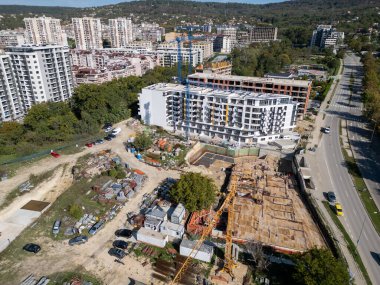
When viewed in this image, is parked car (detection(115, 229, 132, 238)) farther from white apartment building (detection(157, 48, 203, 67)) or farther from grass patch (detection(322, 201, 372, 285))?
white apartment building (detection(157, 48, 203, 67))

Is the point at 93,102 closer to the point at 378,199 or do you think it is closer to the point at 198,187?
the point at 198,187

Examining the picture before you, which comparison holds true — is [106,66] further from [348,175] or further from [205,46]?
[348,175]

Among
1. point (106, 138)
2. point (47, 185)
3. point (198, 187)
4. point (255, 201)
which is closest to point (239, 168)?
point (255, 201)

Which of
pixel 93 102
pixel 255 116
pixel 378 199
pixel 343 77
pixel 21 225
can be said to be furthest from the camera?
pixel 343 77

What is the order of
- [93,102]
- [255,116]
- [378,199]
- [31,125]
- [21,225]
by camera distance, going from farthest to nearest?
1. [93,102]
2. [31,125]
3. [255,116]
4. [378,199]
5. [21,225]

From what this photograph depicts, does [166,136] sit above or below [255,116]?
below

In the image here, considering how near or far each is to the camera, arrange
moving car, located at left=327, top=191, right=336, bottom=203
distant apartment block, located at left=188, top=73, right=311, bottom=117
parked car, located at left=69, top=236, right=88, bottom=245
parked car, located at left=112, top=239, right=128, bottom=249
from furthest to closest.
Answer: distant apartment block, located at left=188, top=73, right=311, bottom=117 → moving car, located at left=327, top=191, right=336, bottom=203 → parked car, located at left=69, top=236, right=88, bottom=245 → parked car, located at left=112, top=239, right=128, bottom=249

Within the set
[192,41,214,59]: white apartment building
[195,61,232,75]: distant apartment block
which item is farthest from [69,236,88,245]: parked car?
[192,41,214,59]: white apartment building

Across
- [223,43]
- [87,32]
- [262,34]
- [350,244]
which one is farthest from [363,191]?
[262,34]
